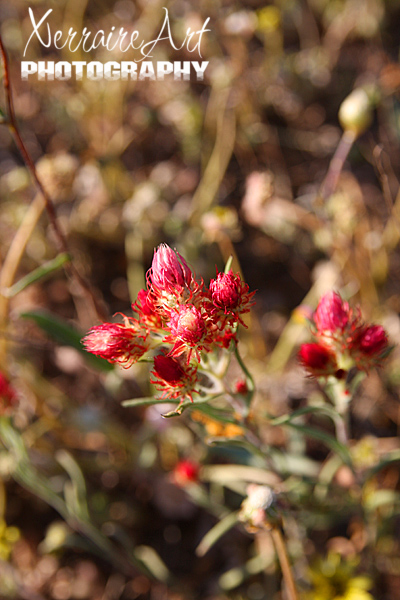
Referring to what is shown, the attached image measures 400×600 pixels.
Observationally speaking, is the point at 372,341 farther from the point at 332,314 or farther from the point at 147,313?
the point at 147,313

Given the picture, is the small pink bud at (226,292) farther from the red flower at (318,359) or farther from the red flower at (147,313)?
the red flower at (318,359)

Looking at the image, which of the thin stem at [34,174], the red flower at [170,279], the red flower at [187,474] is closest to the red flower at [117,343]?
the red flower at [170,279]

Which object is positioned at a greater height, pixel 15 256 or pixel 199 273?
pixel 15 256

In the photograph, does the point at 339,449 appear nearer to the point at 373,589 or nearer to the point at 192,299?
the point at 192,299

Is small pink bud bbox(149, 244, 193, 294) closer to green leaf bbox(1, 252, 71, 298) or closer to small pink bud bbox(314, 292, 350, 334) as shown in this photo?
small pink bud bbox(314, 292, 350, 334)

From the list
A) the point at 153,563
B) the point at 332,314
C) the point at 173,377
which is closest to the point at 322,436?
the point at 332,314
